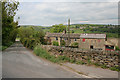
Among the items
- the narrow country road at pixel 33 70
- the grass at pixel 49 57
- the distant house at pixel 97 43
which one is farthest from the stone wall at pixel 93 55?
the distant house at pixel 97 43

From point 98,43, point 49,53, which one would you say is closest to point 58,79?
point 49,53

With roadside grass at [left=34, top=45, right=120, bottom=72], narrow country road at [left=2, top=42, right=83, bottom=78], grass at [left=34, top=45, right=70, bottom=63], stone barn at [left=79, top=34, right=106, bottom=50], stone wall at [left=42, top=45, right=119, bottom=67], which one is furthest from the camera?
stone barn at [left=79, top=34, right=106, bottom=50]

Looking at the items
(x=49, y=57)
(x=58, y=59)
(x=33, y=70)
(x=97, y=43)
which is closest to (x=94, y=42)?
(x=97, y=43)

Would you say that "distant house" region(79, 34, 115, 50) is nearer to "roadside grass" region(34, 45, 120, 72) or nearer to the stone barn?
the stone barn

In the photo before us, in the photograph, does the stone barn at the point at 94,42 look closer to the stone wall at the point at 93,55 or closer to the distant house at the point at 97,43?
the distant house at the point at 97,43

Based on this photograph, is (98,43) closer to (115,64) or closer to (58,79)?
(115,64)

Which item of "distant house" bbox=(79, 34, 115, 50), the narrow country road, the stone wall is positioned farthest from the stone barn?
the narrow country road

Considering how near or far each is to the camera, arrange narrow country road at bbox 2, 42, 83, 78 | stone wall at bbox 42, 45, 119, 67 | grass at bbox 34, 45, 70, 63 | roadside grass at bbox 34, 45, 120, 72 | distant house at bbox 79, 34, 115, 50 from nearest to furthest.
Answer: narrow country road at bbox 2, 42, 83, 78, stone wall at bbox 42, 45, 119, 67, roadside grass at bbox 34, 45, 120, 72, grass at bbox 34, 45, 70, 63, distant house at bbox 79, 34, 115, 50

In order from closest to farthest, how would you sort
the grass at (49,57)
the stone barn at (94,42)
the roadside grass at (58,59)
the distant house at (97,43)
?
the roadside grass at (58,59) → the grass at (49,57) → the distant house at (97,43) → the stone barn at (94,42)

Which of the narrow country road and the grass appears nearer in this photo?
the narrow country road

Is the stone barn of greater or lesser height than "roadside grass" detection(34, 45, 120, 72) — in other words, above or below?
above

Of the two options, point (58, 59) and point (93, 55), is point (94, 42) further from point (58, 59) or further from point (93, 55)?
point (58, 59)

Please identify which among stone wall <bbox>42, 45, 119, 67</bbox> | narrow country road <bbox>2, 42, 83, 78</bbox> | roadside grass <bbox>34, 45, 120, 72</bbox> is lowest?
narrow country road <bbox>2, 42, 83, 78</bbox>

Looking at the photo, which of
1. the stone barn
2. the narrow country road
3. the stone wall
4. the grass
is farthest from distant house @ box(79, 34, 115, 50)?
the narrow country road
